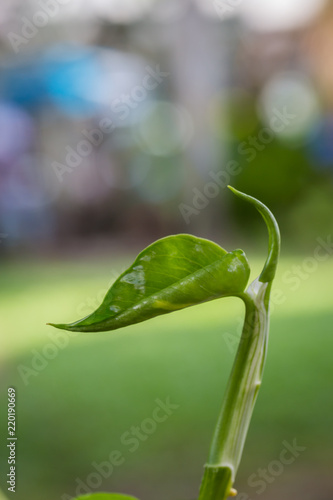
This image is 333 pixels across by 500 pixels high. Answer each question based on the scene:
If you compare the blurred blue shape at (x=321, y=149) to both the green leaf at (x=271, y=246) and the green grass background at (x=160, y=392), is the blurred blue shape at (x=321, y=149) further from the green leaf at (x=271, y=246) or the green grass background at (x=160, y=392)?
the green leaf at (x=271, y=246)

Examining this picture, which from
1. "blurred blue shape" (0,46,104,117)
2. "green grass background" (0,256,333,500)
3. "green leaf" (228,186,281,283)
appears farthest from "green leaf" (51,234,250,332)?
"blurred blue shape" (0,46,104,117)

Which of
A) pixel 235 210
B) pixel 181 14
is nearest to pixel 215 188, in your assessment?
pixel 235 210

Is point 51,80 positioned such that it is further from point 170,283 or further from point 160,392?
point 170,283

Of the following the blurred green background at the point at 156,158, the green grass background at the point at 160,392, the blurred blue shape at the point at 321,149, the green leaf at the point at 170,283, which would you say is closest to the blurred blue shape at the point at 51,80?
the blurred green background at the point at 156,158

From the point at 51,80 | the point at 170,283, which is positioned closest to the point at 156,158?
the point at 51,80

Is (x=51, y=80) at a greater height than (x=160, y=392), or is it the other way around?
(x=51, y=80)
